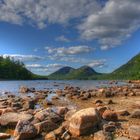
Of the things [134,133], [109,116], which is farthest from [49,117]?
[134,133]

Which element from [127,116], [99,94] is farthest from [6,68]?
[127,116]

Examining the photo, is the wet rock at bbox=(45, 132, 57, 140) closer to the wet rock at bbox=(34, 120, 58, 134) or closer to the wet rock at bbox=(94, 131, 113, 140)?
the wet rock at bbox=(34, 120, 58, 134)

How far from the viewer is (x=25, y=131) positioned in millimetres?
15109

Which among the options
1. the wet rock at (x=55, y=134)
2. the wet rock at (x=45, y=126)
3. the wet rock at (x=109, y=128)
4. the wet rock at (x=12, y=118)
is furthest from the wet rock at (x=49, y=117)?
the wet rock at (x=109, y=128)

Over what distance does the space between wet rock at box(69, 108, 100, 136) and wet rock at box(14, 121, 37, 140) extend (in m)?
1.92

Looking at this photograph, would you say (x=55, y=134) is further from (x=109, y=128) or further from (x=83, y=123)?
(x=109, y=128)

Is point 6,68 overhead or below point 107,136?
overhead

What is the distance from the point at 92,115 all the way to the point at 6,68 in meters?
184

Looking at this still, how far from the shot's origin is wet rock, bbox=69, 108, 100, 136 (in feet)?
50.1

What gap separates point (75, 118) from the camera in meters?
15.5

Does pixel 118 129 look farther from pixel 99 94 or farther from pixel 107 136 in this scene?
pixel 99 94

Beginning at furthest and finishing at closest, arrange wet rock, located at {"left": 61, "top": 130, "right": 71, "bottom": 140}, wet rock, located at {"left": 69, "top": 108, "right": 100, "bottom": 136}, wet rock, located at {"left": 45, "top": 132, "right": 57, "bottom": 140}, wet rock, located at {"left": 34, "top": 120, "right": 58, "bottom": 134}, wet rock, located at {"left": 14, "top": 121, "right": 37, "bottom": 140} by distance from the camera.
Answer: wet rock, located at {"left": 34, "top": 120, "right": 58, "bottom": 134} < wet rock, located at {"left": 69, "top": 108, "right": 100, "bottom": 136} < wet rock, located at {"left": 14, "top": 121, "right": 37, "bottom": 140} < wet rock, located at {"left": 45, "top": 132, "right": 57, "bottom": 140} < wet rock, located at {"left": 61, "top": 130, "right": 71, "bottom": 140}

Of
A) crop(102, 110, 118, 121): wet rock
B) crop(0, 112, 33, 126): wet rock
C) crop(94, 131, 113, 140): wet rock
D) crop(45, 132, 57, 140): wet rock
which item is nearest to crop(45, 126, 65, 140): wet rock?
crop(45, 132, 57, 140): wet rock

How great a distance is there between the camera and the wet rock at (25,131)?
15.1m
